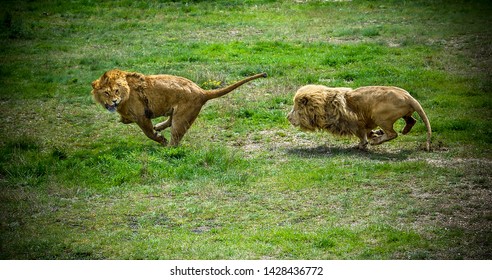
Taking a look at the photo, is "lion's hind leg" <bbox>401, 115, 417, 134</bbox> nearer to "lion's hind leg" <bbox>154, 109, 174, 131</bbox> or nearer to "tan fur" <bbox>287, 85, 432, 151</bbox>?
"tan fur" <bbox>287, 85, 432, 151</bbox>

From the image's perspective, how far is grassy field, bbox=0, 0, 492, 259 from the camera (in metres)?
10.7

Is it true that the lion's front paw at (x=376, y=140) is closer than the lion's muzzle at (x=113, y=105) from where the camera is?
No

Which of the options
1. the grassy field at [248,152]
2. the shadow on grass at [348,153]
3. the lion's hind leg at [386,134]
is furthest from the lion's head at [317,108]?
the lion's hind leg at [386,134]

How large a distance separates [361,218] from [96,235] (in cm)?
326

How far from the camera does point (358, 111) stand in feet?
45.2

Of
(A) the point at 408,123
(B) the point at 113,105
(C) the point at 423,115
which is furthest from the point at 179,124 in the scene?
(C) the point at 423,115

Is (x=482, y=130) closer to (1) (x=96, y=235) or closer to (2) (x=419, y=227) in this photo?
(2) (x=419, y=227)

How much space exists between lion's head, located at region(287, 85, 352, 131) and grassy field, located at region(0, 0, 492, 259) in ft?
1.51

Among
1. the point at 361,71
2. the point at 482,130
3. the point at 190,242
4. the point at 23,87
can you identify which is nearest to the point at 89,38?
the point at 23,87

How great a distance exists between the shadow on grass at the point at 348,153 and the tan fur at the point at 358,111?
0.17 m

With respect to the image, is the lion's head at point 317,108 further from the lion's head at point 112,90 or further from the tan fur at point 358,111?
the lion's head at point 112,90

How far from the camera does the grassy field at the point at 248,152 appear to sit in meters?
10.7

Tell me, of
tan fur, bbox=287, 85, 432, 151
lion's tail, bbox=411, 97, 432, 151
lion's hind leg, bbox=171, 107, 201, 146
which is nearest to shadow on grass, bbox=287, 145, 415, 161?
tan fur, bbox=287, 85, 432, 151

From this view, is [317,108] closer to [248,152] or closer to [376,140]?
[376,140]
